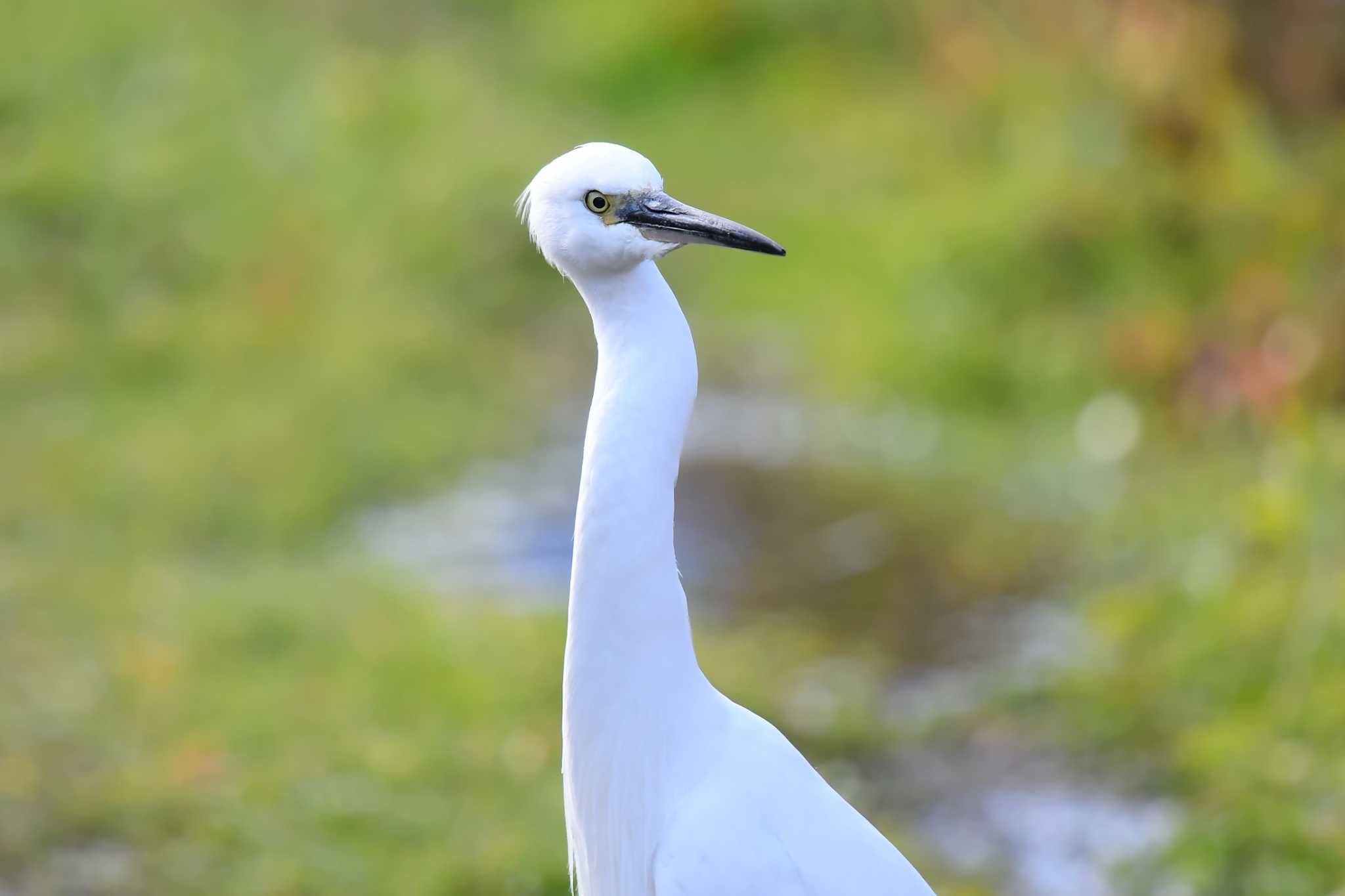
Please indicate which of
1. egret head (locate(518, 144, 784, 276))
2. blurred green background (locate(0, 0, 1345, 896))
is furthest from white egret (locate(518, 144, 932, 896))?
blurred green background (locate(0, 0, 1345, 896))

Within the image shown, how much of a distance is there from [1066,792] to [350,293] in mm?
4533

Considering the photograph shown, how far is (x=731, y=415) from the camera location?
280 inches

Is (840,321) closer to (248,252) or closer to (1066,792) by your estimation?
(248,252)

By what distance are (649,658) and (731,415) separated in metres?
4.89

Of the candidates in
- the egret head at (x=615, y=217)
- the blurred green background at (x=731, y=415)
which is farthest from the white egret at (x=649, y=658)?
the blurred green background at (x=731, y=415)

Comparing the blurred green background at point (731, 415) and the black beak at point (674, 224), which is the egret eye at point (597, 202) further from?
the blurred green background at point (731, 415)

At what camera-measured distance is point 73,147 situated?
7621 mm

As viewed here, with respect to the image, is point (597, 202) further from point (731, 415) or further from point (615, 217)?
point (731, 415)

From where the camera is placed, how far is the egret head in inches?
83.0

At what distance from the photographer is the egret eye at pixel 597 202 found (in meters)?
2.13

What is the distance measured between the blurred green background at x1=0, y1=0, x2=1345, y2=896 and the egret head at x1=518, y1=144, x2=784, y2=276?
1.84 m

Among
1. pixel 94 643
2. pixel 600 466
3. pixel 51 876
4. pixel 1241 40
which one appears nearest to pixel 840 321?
pixel 1241 40

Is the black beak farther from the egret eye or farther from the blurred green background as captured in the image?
the blurred green background

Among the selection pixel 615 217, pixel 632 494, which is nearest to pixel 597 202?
pixel 615 217
